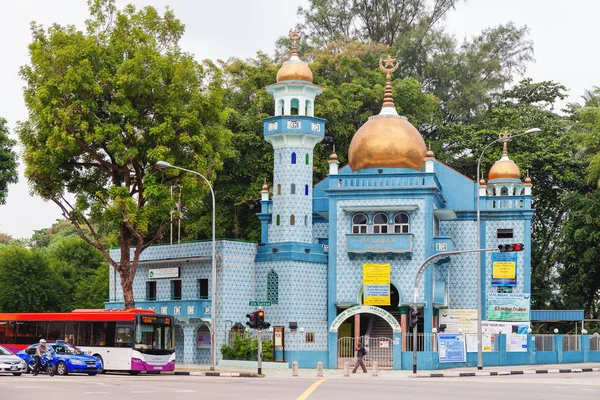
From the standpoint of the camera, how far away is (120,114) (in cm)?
4550

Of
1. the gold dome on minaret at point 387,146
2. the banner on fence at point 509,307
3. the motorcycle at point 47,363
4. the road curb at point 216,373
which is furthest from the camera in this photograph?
the banner on fence at point 509,307

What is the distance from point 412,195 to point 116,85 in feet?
52.3

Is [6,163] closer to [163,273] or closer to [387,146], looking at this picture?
[163,273]

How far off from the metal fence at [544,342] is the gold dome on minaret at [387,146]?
10.8 meters

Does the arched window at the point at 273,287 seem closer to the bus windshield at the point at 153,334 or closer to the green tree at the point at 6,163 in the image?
the bus windshield at the point at 153,334

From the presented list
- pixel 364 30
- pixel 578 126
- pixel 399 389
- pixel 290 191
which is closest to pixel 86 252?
pixel 364 30

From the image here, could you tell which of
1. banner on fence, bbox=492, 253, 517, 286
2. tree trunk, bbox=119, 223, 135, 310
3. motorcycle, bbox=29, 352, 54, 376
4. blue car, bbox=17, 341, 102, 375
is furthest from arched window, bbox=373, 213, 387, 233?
motorcycle, bbox=29, 352, 54, 376

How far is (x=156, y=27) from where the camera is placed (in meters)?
46.7

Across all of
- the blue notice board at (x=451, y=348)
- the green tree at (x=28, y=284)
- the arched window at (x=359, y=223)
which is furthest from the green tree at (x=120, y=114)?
the green tree at (x=28, y=284)

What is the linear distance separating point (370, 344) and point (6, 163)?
80.5ft

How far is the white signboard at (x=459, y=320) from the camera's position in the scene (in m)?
53.6

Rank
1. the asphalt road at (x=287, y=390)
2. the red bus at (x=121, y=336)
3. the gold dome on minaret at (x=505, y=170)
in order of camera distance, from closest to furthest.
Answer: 1. the asphalt road at (x=287, y=390)
2. the red bus at (x=121, y=336)
3. the gold dome on minaret at (x=505, y=170)

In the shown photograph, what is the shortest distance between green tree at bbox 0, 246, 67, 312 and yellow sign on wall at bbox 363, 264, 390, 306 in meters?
28.0

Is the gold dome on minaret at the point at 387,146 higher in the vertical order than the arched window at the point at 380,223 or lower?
higher
